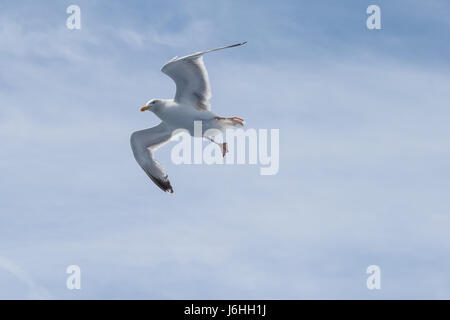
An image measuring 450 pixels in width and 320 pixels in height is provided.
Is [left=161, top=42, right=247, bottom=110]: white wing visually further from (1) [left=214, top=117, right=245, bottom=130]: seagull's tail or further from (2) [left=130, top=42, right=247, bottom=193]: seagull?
(1) [left=214, top=117, right=245, bottom=130]: seagull's tail

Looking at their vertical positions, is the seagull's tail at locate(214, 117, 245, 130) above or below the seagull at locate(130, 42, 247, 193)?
below

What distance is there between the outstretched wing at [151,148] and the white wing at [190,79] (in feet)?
4.74

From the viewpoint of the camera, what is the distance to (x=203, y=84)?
18328 mm

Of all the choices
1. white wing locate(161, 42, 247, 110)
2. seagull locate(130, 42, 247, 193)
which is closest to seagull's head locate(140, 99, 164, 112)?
seagull locate(130, 42, 247, 193)

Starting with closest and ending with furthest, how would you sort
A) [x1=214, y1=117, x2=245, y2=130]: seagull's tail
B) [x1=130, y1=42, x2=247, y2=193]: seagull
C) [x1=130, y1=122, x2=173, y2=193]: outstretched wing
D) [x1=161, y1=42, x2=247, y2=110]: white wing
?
[x1=161, y1=42, x2=247, y2=110]: white wing, [x1=130, y1=42, x2=247, y2=193]: seagull, [x1=214, y1=117, x2=245, y2=130]: seagull's tail, [x1=130, y1=122, x2=173, y2=193]: outstretched wing

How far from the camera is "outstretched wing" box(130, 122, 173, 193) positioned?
19.9m

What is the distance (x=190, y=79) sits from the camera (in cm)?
1819

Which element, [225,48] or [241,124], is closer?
[225,48]

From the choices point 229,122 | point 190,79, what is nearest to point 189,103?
point 190,79

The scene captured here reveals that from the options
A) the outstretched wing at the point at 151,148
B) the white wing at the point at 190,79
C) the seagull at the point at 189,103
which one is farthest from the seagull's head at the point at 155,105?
the outstretched wing at the point at 151,148

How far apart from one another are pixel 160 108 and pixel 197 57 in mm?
1635

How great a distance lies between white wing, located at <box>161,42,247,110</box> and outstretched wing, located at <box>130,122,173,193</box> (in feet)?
4.74
